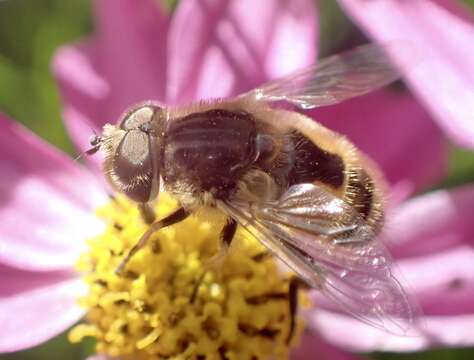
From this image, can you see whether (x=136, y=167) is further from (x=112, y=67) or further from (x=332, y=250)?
(x=112, y=67)

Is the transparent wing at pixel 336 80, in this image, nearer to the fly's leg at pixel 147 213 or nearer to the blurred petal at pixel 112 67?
the fly's leg at pixel 147 213

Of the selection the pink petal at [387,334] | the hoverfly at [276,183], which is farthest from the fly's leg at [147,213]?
the pink petal at [387,334]

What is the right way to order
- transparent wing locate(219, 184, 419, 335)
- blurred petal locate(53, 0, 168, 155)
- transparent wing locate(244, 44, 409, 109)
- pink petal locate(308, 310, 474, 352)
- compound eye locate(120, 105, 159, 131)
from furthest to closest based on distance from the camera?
blurred petal locate(53, 0, 168, 155) → pink petal locate(308, 310, 474, 352) → transparent wing locate(244, 44, 409, 109) → compound eye locate(120, 105, 159, 131) → transparent wing locate(219, 184, 419, 335)

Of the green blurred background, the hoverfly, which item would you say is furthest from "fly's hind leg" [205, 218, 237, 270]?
the green blurred background

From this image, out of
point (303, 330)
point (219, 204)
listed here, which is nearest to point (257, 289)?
point (303, 330)

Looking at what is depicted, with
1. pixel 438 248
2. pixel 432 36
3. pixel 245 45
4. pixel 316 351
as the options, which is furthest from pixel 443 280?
pixel 245 45

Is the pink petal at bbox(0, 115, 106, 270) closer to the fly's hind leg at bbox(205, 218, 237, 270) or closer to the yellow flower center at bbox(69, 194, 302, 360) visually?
the yellow flower center at bbox(69, 194, 302, 360)
